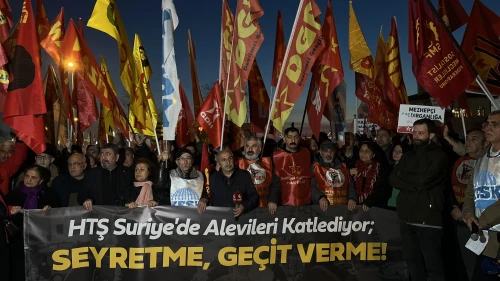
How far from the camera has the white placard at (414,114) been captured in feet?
26.1

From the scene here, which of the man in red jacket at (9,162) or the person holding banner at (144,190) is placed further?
the man in red jacket at (9,162)

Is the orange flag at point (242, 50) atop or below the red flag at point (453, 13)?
below

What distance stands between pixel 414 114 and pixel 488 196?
4.10m

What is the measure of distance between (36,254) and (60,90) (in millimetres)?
5790

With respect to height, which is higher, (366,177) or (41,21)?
(41,21)

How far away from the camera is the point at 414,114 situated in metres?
8.04

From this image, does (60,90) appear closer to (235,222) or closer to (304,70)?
(304,70)

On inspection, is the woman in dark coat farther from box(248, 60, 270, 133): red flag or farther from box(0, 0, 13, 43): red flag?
box(248, 60, 270, 133): red flag

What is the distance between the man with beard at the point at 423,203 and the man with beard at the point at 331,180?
35.4 inches

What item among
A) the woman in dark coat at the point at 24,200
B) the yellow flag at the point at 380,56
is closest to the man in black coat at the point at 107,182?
the woman in dark coat at the point at 24,200

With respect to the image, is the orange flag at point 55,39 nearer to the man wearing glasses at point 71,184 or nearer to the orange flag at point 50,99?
the orange flag at point 50,99

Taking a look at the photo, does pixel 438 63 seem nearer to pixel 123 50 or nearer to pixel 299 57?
pixel 299 57

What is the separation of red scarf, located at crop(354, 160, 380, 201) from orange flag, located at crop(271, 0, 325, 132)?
5.02 ft

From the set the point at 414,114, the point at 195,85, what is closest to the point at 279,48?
the point at 195,85
